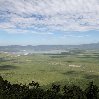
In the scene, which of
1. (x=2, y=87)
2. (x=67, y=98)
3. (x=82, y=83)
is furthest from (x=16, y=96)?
(x=82, y=83)

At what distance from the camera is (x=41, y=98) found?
106m

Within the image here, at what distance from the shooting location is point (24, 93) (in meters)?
A: 108

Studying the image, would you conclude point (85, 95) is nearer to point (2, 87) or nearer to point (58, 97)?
point (58, 97)

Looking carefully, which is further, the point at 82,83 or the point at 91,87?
the point at 82,83

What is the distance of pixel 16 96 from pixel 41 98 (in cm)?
1112

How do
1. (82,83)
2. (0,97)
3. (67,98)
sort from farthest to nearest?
(82,83) < (67,98) < (0,97)

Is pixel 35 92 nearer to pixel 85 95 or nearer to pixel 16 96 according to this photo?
pixel 16 96

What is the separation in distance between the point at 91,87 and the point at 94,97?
7302 millimetres

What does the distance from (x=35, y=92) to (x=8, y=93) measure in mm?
12652

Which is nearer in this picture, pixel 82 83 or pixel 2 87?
pixel 2 87

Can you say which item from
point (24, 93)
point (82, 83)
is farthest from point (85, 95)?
point (82, 83)

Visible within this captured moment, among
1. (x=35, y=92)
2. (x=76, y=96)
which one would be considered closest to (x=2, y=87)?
(x=35, y=92)

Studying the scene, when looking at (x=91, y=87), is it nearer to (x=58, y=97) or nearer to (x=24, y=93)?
(x=58, y=97)

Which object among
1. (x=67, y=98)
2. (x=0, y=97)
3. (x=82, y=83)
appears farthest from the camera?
(x=82, y=83)
